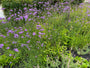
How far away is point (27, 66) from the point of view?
209 cm

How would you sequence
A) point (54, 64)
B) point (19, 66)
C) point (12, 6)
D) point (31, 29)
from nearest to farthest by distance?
point (54, 64), point (19, 66), point (31, 29), point (12, 6)

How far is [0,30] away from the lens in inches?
157

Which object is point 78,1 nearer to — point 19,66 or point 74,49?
point 74,49

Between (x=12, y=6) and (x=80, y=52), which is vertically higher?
(x=12, y=6)

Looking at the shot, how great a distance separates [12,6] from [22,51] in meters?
2.96

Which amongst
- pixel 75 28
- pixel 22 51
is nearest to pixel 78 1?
pixel 75 28

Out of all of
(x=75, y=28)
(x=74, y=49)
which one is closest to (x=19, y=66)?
(x=74, y=49)

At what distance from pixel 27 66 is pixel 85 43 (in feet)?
5.24

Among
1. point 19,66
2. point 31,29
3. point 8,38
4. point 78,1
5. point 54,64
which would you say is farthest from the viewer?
point 78,1

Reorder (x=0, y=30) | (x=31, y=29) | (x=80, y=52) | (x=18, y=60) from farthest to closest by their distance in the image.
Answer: (x=0, y=30) → (x=31, y=29) → (x=80, y=52) → (x=18, y=60)

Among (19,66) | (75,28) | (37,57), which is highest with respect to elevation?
(75,28)

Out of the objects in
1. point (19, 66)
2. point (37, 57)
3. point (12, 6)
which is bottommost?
point (19, 66)

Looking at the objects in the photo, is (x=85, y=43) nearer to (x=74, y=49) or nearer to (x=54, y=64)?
(x=74, y=49)

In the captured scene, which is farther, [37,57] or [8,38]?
[8,38]
